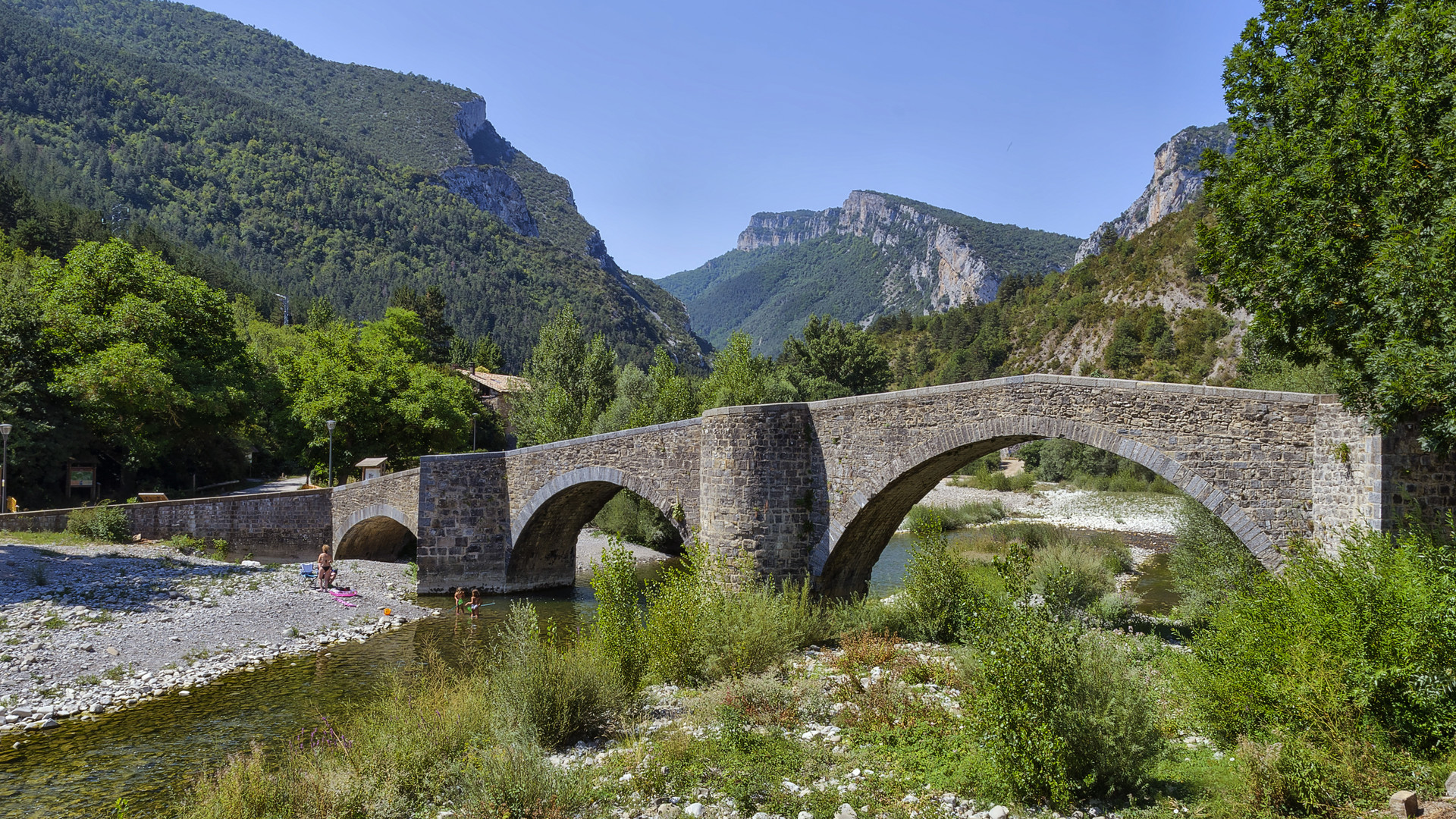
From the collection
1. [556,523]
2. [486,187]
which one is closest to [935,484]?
[556,523]

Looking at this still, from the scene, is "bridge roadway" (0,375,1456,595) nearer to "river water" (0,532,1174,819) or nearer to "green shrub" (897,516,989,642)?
"green shrub" (897,516,989,642)

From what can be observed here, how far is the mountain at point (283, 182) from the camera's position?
85.3 metres

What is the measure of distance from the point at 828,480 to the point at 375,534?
59.0 ft

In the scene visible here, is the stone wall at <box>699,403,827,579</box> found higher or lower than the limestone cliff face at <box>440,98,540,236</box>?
lower

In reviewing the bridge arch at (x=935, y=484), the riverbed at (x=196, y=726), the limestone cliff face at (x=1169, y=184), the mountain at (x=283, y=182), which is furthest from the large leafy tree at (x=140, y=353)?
the limestone cliff face at (x=1169, y=184)

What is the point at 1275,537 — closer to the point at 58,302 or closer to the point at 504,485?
the point at 504,485

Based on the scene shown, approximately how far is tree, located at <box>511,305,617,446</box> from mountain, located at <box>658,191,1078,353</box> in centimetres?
7230

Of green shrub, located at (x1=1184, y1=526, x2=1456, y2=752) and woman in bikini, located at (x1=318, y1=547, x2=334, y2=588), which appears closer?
green shrub, located at (x1=1184, y1=526, x2=1456, y2=752)

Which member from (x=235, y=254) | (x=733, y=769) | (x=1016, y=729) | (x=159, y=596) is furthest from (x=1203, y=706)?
(x=235, y=254)

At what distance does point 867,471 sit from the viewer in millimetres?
13961

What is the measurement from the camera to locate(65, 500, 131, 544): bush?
2073 centimetres

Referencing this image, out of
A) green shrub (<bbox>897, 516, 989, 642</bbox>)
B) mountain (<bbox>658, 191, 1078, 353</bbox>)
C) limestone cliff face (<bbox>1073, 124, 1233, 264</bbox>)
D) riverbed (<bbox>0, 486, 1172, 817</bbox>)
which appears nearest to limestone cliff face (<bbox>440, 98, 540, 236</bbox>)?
mountain (<bbox>658, 191, 1078, 353</bbox>)

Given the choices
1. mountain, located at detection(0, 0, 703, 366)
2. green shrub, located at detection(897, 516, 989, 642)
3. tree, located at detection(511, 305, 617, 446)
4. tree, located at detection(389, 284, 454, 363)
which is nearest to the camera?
green shrub, located at detection(897, 516, 989, 642)

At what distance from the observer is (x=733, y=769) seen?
24.9ft
